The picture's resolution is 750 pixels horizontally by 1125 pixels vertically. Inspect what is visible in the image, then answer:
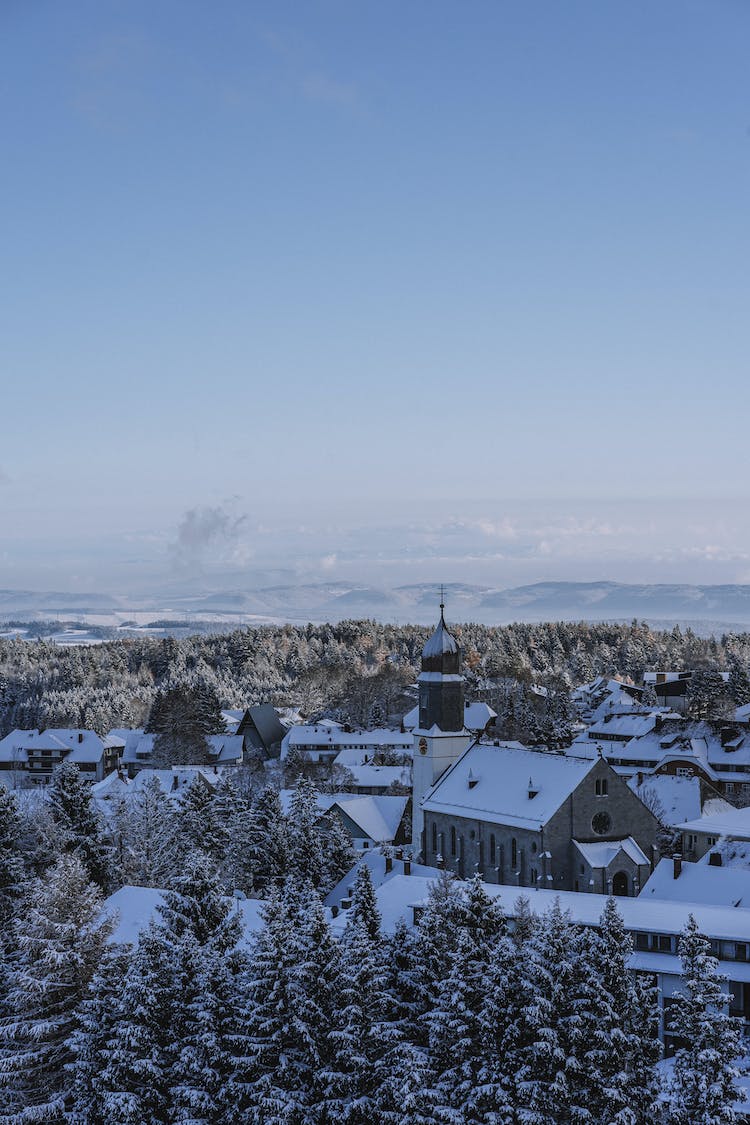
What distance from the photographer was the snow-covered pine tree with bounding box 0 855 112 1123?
3183 centimetres

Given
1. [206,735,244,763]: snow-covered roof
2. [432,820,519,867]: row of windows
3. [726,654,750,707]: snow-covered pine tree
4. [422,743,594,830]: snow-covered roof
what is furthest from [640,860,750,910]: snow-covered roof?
[726,654,750,707]: snow-covered pine tree

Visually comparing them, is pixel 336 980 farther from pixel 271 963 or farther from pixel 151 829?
pixel 151 829

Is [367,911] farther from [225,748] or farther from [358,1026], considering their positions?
[225,748]

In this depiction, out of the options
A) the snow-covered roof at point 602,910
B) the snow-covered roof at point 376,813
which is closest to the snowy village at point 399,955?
the snow-covered roof at point 602,910

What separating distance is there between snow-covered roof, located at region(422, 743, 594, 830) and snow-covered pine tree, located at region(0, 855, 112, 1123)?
87.4 ft

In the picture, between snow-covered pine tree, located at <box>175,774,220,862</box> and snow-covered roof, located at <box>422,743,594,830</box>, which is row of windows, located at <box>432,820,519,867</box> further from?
snow-covered pine tree, located at <box>175,774,220,862</box>

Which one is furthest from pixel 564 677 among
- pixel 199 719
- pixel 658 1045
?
pixel 658 1045

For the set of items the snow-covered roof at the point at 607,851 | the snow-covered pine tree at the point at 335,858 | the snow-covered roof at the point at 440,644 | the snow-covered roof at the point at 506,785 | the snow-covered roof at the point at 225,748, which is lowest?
the snow-covered roof at the point at 225,748

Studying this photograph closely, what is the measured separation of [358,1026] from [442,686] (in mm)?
39383

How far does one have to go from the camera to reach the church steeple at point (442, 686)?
2665 inches

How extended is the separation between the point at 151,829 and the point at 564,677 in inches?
4171

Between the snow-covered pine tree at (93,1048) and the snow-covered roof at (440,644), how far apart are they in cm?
3827

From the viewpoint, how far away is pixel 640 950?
39406mm

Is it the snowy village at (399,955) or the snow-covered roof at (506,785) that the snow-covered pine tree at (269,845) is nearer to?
the snowy village at (399,955)
